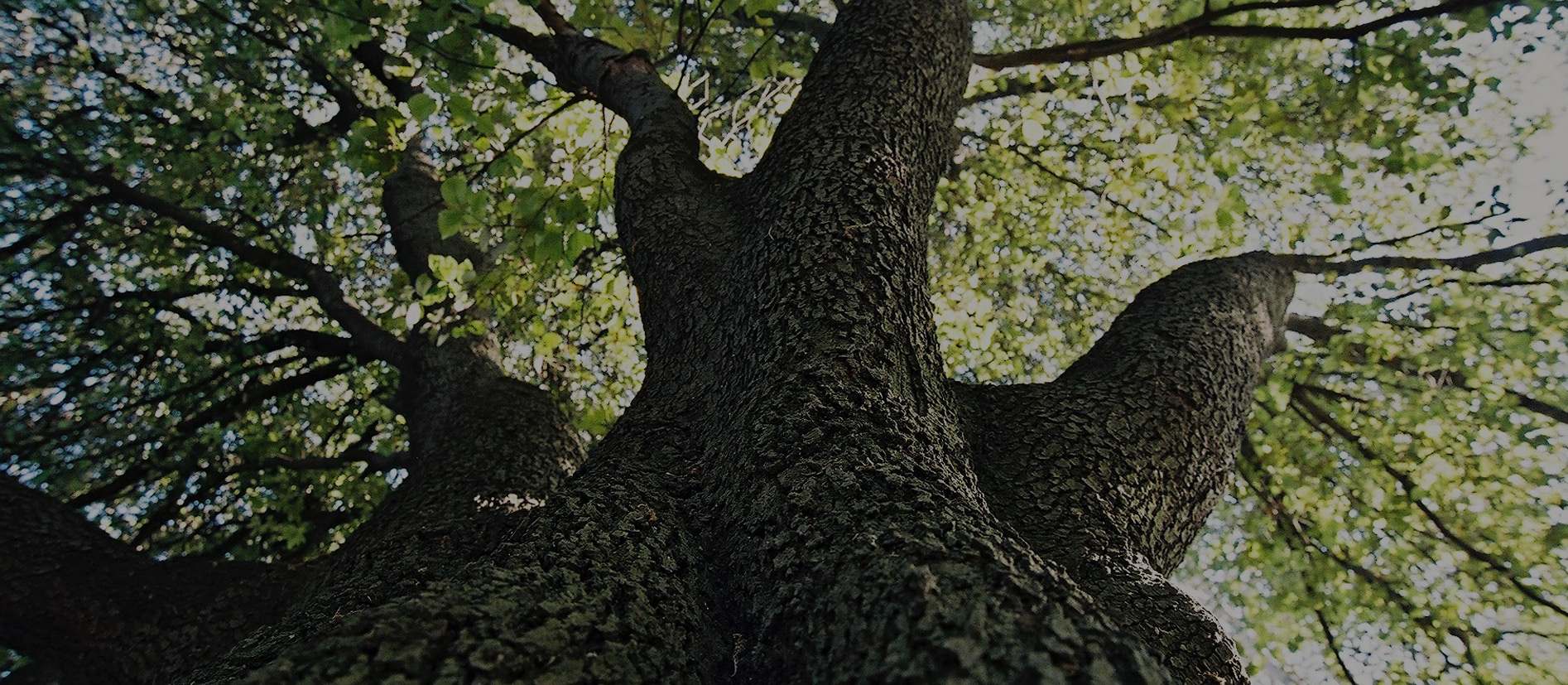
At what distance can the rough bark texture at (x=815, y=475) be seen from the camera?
1003mm

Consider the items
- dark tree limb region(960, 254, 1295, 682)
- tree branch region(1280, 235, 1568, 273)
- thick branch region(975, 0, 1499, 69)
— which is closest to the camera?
dark tree limb region(960, 254, 1295, 682)

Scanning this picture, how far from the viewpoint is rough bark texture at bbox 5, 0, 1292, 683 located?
100 centimetres

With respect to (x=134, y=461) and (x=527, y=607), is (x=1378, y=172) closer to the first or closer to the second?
(x=527, y=607)

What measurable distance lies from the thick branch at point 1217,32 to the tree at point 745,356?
0.03 meters

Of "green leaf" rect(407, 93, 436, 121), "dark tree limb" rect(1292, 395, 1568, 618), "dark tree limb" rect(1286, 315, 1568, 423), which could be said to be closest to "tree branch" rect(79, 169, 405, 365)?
"green leaf" rect(407, 93, 436, 121)

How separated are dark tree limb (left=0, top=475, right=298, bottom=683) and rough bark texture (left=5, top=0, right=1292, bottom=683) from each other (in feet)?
0.12

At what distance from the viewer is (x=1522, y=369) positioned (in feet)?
15.8

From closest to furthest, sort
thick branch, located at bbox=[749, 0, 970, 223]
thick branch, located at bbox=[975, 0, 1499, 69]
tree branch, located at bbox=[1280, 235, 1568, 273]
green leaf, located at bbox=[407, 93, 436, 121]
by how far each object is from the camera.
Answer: thick branch, located at bbox=[749, 0, 970, 223] < green leaf, located at bbox=[407, 93, 436, 121] < thick branch, located at bbox=[975, 0, 1499, 69] < tree branch, located at bbox=[1280, 235, 1568, 273]

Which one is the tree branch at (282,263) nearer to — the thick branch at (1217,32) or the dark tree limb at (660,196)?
the dark tree limb at (660,196)

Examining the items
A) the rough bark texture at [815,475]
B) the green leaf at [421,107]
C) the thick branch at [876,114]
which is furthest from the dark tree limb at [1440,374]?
the green leaf at [421,107]

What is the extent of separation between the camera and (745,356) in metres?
1.81

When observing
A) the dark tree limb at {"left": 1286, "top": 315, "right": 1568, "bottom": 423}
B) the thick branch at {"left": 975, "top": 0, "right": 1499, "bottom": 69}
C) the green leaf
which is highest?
the thick branch at {"left": 975, "top": 0, "right": 1499, "bottom": 69}

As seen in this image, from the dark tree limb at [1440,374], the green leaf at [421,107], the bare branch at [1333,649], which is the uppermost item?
the green leaf at [421,107]

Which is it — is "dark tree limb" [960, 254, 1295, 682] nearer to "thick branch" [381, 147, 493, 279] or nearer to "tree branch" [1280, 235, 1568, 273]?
"tree branch" [1280, 235, 1568, 273]
